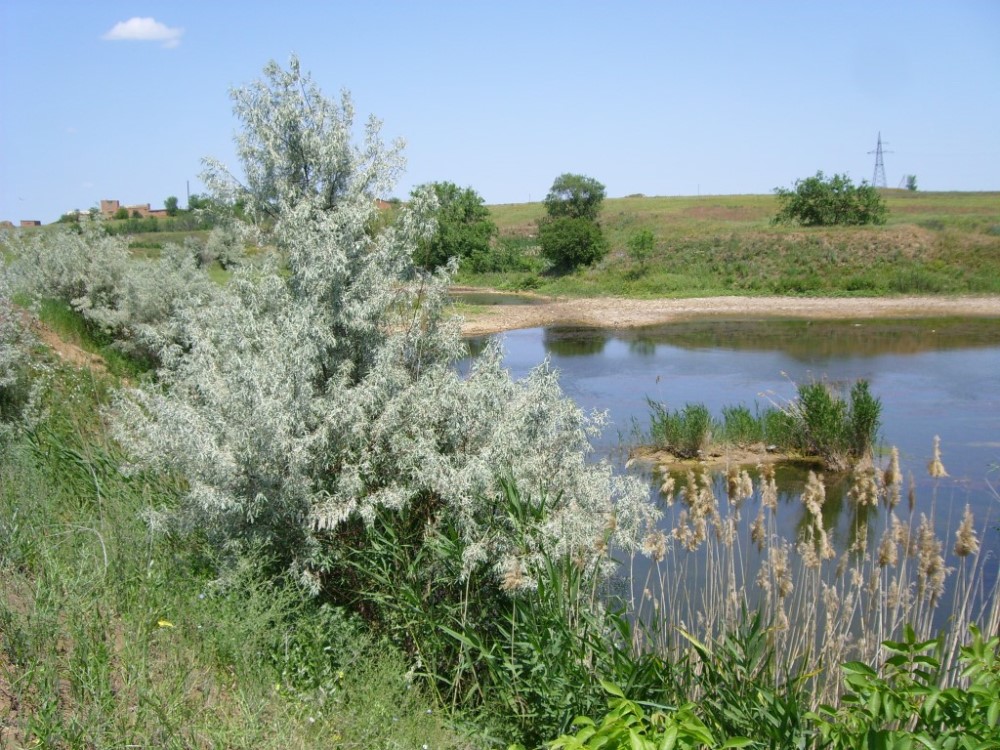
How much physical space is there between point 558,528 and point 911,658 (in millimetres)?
2049

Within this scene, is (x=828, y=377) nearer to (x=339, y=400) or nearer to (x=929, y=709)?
(x=339, y=400)

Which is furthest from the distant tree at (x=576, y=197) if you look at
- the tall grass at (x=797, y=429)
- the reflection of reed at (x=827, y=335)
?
the tall grass at (x=797, y=429)

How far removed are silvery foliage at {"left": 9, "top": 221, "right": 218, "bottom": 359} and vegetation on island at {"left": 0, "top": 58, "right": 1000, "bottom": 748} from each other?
17.6 feet

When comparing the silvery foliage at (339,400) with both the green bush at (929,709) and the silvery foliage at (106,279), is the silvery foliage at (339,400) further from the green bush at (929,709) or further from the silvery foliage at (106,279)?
the silvery foliage at (106,279)

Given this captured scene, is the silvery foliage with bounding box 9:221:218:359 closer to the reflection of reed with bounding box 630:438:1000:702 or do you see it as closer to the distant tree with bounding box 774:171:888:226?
the reflection of reed with bounding box 630:438:1000:702

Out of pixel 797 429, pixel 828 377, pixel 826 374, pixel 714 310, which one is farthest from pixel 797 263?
pixel 797 429

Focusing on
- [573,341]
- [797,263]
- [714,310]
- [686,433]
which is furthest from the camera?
[797,263]

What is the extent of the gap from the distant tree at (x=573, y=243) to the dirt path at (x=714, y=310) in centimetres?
998

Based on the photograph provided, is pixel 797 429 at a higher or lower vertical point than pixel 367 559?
lower

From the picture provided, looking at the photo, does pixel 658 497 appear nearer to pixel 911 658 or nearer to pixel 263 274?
pixel 263 274

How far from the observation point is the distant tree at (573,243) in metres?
48.1

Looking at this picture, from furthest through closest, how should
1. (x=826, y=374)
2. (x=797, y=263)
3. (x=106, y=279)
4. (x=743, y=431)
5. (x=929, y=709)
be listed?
(x=797, y=263) < (x=826, y=374) < (x=743, y=431) < (x=106, y=279) < (x=929, y=709)

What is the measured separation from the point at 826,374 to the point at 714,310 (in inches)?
669

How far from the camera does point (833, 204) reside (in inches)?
2003
